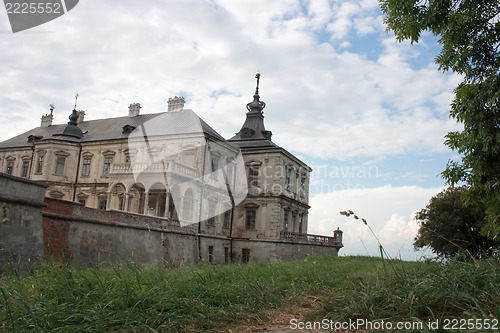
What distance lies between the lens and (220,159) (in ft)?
101

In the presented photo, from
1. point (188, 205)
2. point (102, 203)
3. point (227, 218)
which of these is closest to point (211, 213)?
point (188, 205)

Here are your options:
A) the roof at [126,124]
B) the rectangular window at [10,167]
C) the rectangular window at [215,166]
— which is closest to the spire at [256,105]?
the roof at [126,124]

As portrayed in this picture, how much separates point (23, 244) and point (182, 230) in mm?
12034

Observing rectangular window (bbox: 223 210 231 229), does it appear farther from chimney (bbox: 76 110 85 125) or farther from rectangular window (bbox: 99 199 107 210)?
Answer: chimney (bbox: 76 110 85 125)

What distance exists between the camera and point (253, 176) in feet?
107

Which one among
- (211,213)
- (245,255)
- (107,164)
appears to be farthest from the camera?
(107,164)

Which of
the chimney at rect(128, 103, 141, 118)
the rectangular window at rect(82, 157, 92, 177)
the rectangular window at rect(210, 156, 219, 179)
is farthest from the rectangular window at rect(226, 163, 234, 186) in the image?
the rectangular window at rect(82, 157, 92, 177)

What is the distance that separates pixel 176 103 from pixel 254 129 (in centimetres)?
722

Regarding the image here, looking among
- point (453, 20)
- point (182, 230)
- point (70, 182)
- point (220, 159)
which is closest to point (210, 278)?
point (453, 20)

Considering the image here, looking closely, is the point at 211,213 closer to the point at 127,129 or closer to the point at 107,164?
the point at 107,164

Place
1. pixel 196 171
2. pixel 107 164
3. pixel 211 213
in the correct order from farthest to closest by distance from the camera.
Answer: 1. pixel 107 164
2. pixel 211 213
3. pixel 196 171

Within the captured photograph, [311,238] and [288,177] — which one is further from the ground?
[288,177]

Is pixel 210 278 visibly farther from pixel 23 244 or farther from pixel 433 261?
pixel 23 244

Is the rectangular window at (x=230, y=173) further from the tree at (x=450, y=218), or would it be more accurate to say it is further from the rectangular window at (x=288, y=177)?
the tree at (x=450, y=218)
